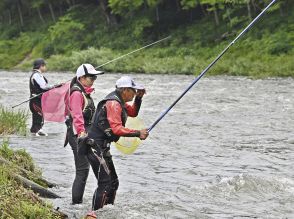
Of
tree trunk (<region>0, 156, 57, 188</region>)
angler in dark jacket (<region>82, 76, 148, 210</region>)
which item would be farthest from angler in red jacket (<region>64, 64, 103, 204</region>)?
tree trunk (<region>0, 156, 57, 188</region>)

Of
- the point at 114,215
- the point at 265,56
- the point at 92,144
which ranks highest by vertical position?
the point at 92,144

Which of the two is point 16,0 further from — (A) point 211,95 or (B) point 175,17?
(A) point 211,95

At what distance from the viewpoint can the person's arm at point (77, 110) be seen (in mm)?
8008

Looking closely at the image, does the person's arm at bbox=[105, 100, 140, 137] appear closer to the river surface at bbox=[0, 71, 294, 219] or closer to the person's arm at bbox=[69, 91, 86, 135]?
the person's arm at bbox=[69, 91, 86, 135]

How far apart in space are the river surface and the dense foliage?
41.7 ft

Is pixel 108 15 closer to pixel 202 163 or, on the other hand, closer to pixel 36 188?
pixel 202 163

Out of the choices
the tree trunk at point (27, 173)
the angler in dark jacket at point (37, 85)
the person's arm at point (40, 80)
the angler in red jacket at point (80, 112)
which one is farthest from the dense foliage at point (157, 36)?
the angler in red jacket at point (80, 112)

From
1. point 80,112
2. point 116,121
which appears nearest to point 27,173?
point 80,112

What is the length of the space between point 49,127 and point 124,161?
19.4 feet

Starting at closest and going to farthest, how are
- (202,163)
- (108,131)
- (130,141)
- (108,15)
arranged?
(108,131) < (130,141) < (202,163) < (108,15)

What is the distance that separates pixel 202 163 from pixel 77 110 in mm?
5061

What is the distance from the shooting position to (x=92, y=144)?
7.85 metres

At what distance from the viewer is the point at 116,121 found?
7.55 m

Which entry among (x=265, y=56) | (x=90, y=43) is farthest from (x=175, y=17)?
(x=265, y=56)
